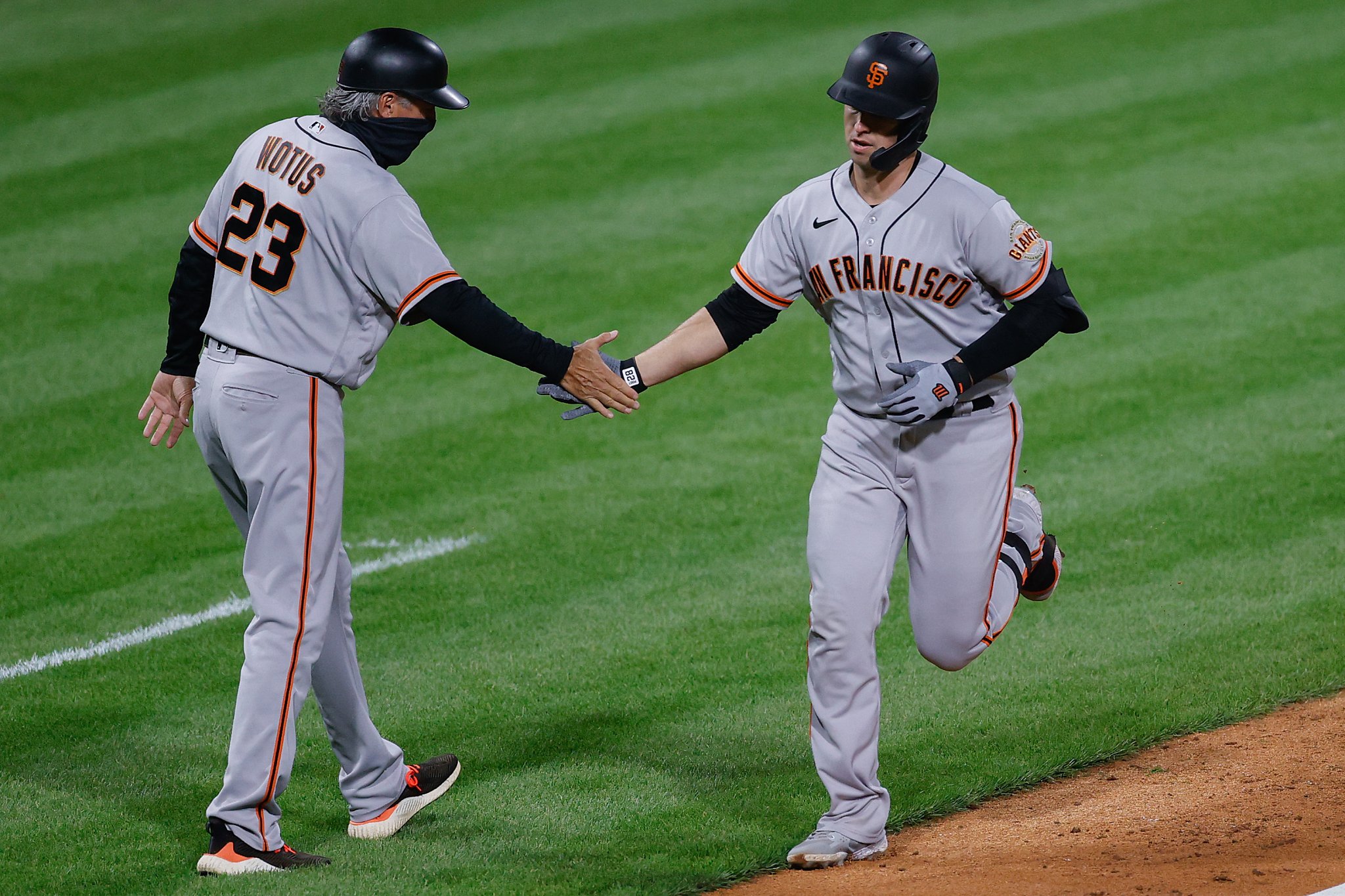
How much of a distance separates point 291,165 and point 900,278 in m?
1.67

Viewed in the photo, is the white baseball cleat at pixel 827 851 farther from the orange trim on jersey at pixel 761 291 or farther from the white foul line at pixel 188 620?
the white foul line at pixel 188 620

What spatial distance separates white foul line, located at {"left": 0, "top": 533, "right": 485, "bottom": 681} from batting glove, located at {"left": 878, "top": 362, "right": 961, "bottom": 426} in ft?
8.78

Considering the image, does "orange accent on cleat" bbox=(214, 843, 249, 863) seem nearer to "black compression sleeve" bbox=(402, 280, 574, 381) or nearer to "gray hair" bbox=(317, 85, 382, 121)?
"black compression sleeve" bbox=(402, 280, 574, 381)

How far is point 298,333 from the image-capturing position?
436cm

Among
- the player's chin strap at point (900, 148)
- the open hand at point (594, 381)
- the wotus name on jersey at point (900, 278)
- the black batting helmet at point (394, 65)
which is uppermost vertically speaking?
the black batting helmet at point (394, 65)

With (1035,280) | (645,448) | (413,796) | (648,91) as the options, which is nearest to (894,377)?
(1035,280)

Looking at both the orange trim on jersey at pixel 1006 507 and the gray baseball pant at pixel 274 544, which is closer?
the gray baseball pant at pixel 274 544

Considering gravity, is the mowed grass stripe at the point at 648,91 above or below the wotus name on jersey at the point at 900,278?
above

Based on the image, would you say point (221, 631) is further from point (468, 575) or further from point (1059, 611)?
point (1059, 611)

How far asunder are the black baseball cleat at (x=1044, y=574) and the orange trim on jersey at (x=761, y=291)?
4.16 feet

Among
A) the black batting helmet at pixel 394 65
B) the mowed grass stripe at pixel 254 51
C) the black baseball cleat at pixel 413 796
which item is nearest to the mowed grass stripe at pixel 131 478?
the black baseball cleat at pixel 413 796

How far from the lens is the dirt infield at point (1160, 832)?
408 centimetres

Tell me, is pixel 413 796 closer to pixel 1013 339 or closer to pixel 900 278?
pixel 900 278

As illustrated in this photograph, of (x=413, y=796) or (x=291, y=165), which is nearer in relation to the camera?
(x=291, y=165)
